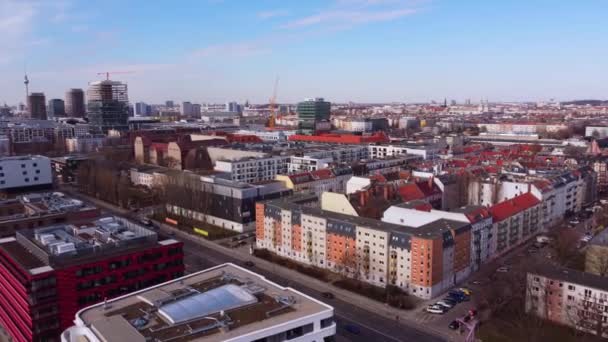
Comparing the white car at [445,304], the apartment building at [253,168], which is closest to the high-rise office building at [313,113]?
the apartment building at [253,168]

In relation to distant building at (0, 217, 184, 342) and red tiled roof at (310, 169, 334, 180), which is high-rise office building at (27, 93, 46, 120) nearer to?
red tiled roof at (310, 169, 334, 180)

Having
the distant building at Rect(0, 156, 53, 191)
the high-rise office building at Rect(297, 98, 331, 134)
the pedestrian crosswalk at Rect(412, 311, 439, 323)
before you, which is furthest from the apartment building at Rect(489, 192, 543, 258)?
the high-rise office building at Rect(297, 98, 331, 134)

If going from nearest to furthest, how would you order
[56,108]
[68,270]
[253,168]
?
[68,270]
[253,168]
[56,108]

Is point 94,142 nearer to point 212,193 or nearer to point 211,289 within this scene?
point 212,193

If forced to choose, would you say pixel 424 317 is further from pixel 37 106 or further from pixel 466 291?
pixel 37 106

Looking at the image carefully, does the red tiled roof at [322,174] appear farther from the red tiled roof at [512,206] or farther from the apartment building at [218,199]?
the red tiled roof at [512,206]

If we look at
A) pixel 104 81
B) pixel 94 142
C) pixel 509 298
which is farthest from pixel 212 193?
pixel 104 81

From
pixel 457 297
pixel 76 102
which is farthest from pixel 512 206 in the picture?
pixel 76 102
